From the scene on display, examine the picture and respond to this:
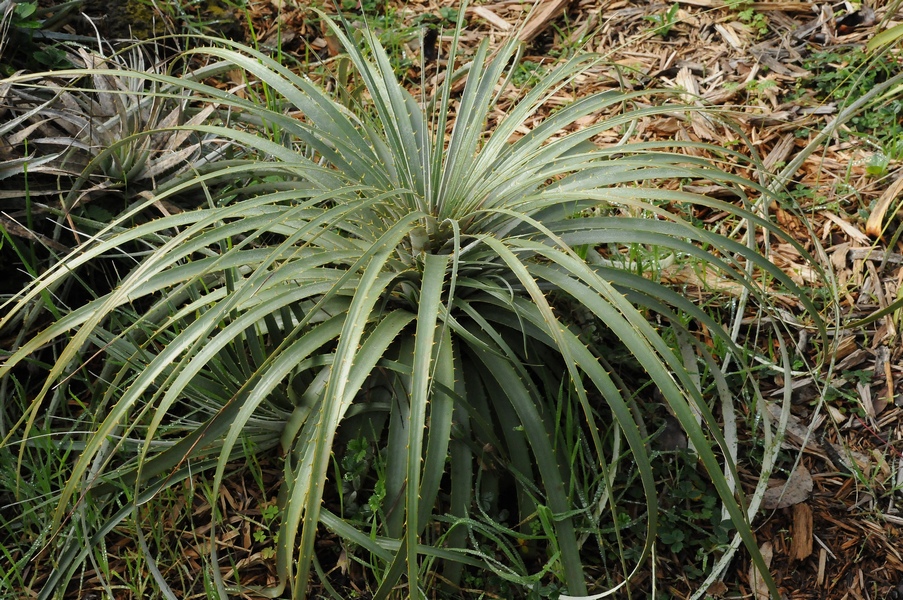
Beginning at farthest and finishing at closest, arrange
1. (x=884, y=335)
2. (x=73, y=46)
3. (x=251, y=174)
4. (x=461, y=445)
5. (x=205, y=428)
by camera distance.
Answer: (x=73, y=46) → (x=251, y=174) → (x=884, y=335) → (x=461, y=445) → (x=205, y=428)

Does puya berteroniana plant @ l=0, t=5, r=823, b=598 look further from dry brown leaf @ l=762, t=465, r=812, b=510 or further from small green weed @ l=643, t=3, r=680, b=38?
small green weed @ l=643, t=3, r=680, b=38

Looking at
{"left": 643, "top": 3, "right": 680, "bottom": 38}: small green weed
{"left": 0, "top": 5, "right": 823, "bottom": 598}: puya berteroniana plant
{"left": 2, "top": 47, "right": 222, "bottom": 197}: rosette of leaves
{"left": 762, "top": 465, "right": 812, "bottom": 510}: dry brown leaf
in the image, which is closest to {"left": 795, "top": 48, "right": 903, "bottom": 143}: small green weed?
{"left": 643, "top": 3, "right": 680, "bottom": 38}: small green weed

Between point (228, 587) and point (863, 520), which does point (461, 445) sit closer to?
point (228, 587)

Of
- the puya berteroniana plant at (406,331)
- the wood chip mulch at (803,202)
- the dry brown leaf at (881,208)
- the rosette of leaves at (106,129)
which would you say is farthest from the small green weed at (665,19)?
the rosette of leaves at (106,129)

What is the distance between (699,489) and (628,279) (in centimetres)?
51

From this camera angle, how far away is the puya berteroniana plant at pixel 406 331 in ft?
4.95

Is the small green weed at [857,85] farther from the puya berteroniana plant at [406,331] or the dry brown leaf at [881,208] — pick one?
the puya berteroniana plant at [406,331]

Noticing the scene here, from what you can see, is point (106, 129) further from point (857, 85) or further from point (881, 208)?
point (857, 85)

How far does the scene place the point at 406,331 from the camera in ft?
5.91

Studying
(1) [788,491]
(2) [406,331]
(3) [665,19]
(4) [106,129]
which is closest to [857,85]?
(3) [665,19]

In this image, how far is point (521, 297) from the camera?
5.78ft

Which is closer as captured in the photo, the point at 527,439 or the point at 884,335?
the point at 527,439

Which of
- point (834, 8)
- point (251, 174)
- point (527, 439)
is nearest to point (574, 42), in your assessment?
point (834, 8)

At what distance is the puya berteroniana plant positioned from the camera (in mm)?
1509
